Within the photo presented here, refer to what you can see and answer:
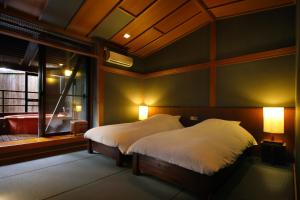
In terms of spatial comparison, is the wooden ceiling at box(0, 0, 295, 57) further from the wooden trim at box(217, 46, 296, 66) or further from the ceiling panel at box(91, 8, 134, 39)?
the wooden trim at box(217, 46, 296, 66)

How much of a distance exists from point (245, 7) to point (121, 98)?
3.51 m

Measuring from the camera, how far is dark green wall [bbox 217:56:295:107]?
3006 mm

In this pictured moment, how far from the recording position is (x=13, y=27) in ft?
9.87

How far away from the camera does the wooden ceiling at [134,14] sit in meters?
2.97

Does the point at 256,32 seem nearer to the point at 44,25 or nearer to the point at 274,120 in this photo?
the point at 274,120

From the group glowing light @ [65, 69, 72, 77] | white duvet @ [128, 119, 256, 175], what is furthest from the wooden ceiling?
white duvet @ [128, 119, 256, 175]

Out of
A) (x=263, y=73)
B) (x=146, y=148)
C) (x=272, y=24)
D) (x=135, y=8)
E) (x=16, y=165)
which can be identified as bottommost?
(x=16, y=165)

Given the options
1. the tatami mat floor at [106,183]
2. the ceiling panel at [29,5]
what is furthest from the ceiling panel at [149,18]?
the tatami mat floor at [106,183]

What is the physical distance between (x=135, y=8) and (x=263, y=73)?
2.76 metres

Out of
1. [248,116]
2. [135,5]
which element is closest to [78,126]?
[135,5]

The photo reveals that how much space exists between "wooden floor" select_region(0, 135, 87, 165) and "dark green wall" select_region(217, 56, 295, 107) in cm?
331

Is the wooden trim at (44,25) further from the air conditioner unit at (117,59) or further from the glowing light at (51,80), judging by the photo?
the glowing light at (51,80)

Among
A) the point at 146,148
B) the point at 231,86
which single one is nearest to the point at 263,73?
the point at 231,86

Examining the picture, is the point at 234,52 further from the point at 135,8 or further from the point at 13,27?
the point at 13,27
